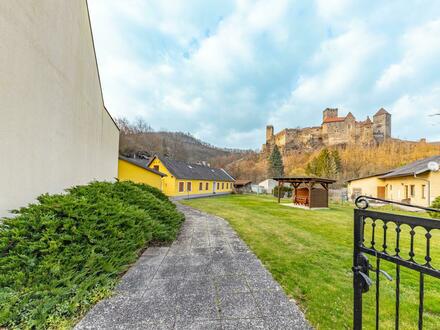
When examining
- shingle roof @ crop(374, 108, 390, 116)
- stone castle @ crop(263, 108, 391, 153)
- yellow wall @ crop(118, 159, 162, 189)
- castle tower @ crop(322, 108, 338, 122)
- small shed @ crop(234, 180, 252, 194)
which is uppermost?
castle tower @ crop(322, 108, 338, 122)

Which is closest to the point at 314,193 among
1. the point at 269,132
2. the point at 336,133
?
the point at 336,133

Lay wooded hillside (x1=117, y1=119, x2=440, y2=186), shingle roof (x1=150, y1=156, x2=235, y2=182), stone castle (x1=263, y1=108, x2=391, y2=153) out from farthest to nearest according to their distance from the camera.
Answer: stone castle (x1=263, y1=108, x2=391, y2=153)
wooded hillside (x1=117, y1=119, x2=440, y2=186)
shingle roof (x1=150, y1=156, x2=235, y2=182)

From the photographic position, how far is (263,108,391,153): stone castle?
1758 inches

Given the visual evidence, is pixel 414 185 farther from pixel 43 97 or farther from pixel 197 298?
pixel 43 97

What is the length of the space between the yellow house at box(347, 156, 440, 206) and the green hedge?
1914 centimetres

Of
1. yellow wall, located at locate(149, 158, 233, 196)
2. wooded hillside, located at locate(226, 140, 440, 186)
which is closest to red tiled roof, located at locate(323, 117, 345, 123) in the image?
wooded hillside, located at locate(226, 140, 440, 186)

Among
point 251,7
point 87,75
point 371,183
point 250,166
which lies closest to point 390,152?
point 371,183

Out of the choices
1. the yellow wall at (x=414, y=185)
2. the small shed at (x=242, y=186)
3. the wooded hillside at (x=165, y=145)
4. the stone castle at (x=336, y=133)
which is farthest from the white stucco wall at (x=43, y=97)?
the stone castle at (x=336, y=133)

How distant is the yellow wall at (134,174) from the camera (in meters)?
14.8

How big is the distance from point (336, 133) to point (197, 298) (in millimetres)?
56721

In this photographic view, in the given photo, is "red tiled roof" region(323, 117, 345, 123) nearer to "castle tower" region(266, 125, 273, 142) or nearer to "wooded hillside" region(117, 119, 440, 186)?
"wooded hillside" region(117, 119, 440, 186)

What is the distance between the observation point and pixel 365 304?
7.61ft

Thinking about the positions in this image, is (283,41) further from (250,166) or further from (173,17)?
(250,166)

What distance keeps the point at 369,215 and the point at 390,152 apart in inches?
1889
